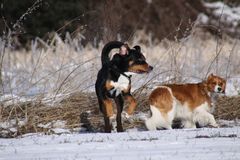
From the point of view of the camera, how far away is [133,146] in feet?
21.9

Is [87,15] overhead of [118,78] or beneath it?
overhead

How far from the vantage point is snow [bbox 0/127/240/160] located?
6.18 metres

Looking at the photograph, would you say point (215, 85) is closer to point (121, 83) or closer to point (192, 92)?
point (192, 92)

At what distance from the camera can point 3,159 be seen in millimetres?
6336

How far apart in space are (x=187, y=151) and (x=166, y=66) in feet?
19.2

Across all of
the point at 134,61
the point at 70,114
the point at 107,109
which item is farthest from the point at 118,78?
the point at 70,114

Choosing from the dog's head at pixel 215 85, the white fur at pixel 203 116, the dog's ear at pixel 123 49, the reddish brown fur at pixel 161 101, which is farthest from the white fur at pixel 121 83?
the dog's head at pixel 215 85

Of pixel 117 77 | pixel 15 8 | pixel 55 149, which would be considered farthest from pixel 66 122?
pixel 15 8

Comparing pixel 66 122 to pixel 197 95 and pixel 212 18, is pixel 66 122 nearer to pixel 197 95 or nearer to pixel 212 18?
pixel 197 95

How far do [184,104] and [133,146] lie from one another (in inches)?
83.9

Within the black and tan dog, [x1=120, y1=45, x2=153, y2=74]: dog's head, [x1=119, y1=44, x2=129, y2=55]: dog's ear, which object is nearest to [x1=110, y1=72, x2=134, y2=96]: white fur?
the black and tan dog

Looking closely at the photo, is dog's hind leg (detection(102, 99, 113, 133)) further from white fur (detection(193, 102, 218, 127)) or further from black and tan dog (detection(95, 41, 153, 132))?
white fur (detection(193, 102, 218, 127))

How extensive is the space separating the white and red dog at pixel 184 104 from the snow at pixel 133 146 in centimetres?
70

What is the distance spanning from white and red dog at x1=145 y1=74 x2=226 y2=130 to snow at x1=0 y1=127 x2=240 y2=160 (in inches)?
27.7
